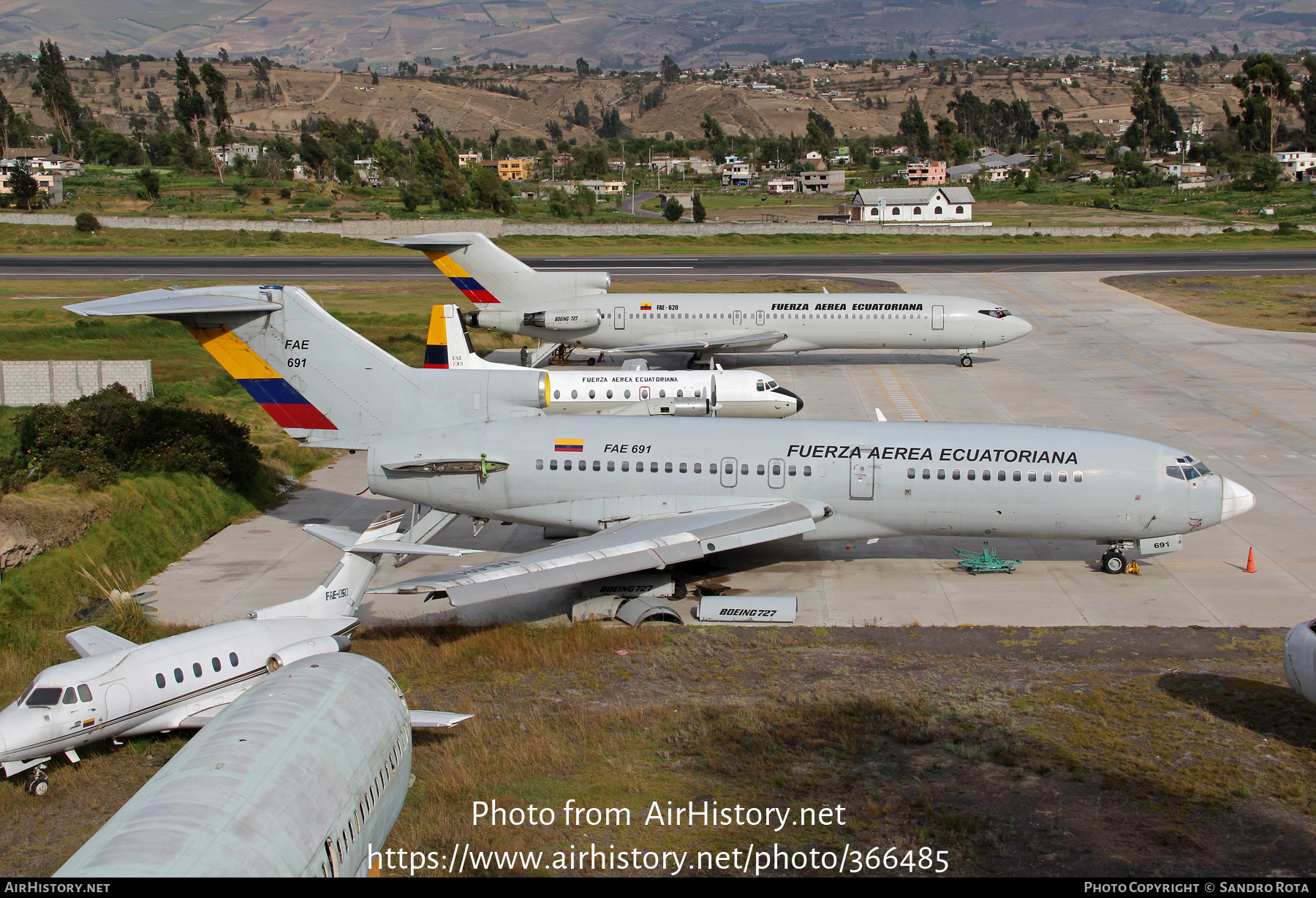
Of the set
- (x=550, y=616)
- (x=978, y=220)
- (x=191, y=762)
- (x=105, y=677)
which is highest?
(x=978, y=220)

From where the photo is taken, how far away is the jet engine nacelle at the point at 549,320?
5288 cm

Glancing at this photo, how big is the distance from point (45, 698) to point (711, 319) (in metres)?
40.3

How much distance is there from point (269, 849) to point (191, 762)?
1682 mm

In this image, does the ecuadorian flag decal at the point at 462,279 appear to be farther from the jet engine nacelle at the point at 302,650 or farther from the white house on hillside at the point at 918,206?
the white house on hillside at the point at 918,206

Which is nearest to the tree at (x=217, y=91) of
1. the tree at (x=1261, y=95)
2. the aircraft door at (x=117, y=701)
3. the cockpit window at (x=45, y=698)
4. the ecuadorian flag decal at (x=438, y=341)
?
the ecuadorian flag decal at (x=438, y=341)

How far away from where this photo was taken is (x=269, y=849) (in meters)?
10.4

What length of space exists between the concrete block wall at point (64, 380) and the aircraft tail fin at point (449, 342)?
10.4 meters

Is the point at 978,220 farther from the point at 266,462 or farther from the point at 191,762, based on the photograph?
the point at 191,762

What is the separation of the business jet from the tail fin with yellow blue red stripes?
3.2 inches

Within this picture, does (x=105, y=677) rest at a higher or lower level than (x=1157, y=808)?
higher

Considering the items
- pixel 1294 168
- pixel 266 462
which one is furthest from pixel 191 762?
pixel 1294 168

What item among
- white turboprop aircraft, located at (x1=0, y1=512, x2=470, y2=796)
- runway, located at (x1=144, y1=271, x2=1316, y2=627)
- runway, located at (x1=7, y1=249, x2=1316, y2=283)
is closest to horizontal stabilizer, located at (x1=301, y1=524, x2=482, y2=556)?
white turboprop aircraft, located at (x1=0, y1=512, x2=470, y2=796)

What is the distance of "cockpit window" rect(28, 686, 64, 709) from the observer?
1614 cm

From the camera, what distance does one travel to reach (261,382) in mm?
28953
